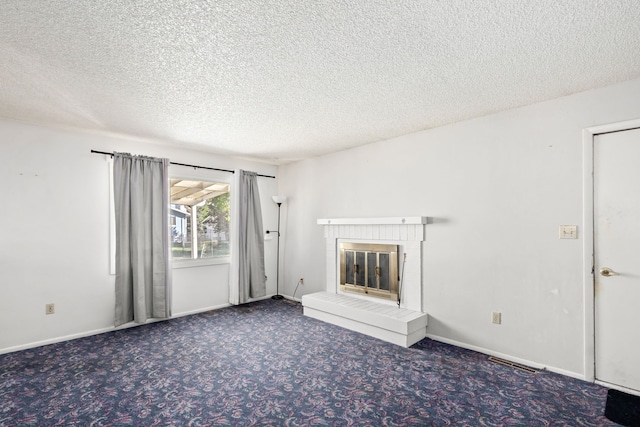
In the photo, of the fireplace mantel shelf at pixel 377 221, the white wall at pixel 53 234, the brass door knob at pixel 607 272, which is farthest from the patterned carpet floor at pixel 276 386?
the fireplace mantel shelf at pixel 377 221

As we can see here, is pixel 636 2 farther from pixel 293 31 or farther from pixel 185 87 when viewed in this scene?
pixel 185 87

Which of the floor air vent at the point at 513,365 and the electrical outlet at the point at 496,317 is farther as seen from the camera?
the electrical outlet at the point at 496,317

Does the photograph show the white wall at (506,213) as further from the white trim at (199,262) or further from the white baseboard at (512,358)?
the white trim at (199,262)

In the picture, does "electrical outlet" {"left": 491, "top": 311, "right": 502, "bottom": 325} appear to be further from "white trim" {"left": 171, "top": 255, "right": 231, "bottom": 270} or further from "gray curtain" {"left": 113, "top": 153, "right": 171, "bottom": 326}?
"gray curtain" {"left": 113, "top": 153, "right": 171, "bottom": 326}

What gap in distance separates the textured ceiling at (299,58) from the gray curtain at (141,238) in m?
0.79

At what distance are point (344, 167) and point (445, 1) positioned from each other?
3105 mm

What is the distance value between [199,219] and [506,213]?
13.0 ft

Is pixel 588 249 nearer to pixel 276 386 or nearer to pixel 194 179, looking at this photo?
pixel 276 386

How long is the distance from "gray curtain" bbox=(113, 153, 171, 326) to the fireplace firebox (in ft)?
7.76

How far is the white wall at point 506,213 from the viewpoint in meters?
2.77

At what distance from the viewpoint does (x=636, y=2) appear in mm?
1655

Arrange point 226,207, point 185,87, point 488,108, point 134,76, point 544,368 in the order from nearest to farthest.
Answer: point 134,76
point 185,87
point 544,368
point 488,108
point 226,207

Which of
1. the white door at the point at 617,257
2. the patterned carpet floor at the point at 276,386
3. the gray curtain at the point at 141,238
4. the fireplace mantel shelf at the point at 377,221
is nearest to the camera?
the patterned carpet floor at the point at 276,386

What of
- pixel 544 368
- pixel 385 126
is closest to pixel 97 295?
pixel 385 126
